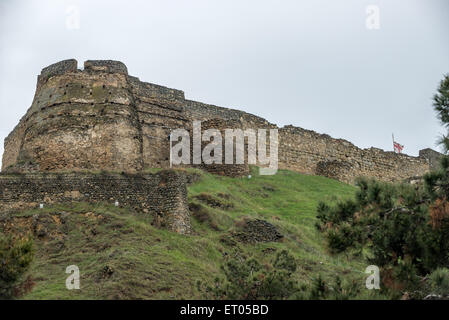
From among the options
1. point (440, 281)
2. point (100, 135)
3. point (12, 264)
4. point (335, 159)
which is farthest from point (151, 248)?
point (335, 159)

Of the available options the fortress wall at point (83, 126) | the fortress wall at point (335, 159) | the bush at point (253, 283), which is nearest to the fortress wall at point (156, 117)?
the fortress wall at point (83, 126)

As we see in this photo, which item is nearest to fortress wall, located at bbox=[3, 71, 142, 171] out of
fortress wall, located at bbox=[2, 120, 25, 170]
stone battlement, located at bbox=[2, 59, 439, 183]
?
stone battlement, located at bbox=[2, 59, 439, 183]

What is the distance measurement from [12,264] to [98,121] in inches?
565

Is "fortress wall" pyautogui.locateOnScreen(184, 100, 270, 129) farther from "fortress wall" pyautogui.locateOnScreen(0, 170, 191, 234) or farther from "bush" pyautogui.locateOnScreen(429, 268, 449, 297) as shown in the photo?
"bush" pyautogui.locateOnScreen(429, 268, 449, 297)

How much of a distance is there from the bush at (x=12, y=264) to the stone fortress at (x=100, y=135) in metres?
6.56

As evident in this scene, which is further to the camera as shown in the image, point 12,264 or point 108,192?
point 108,192

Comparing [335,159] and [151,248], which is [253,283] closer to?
[151,248]

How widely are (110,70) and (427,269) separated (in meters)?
20.1

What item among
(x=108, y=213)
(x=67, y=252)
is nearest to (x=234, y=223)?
(x=108, y=213)

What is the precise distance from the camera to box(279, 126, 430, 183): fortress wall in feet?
142

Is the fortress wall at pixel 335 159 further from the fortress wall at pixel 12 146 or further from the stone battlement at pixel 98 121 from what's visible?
the fortress wall at pixel 12 146

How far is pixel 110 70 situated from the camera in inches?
1341

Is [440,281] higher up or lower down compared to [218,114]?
lower down

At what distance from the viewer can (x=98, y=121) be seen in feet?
106
